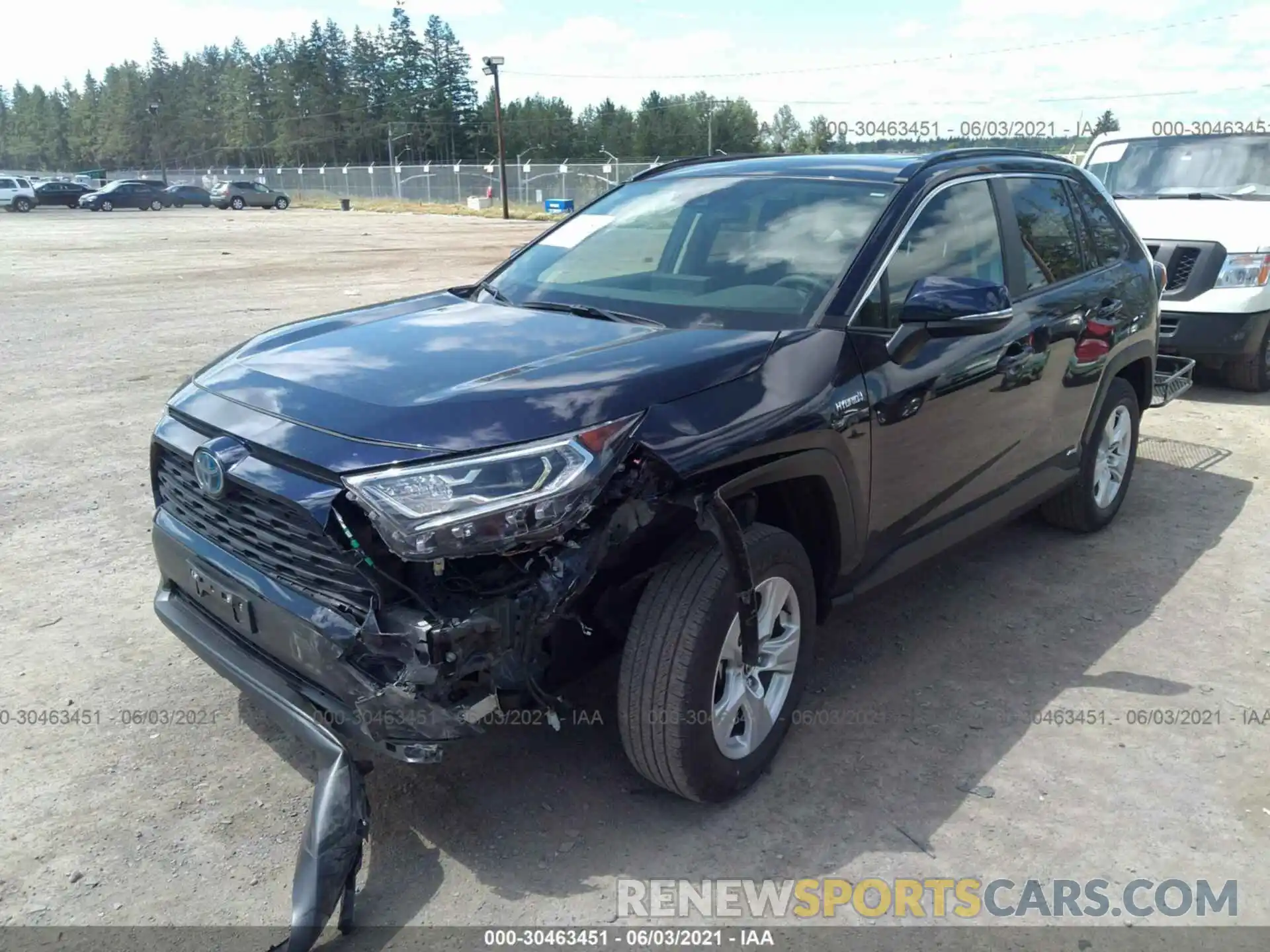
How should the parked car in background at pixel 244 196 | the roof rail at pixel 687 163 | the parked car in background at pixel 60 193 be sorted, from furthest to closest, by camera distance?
the parked car in background at pixel 244 196
the parked car in background at pixel 60 193
the roof rail at pixel 687 163

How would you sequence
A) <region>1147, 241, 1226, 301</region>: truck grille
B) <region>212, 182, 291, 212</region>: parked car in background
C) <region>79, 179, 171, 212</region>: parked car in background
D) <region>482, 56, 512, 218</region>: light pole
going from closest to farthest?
<region>1147, 241, 1226, 301</region>: truck grille, <region>482, 56, 512, 218</region>: light pole, <region>79, 179, 171, 212</region>: parked car in background, <region>212, 182, 291, 212</region>: parked car in background

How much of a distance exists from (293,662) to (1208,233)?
27.1 feet

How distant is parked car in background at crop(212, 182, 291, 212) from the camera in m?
53.2

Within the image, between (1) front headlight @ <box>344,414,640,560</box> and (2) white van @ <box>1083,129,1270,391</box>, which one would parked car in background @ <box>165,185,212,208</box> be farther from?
(1) front headlight @ <box>344,414,640,560</box>

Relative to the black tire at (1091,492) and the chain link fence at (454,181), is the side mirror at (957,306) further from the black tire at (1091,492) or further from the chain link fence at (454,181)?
the chain link fence at (454,181)

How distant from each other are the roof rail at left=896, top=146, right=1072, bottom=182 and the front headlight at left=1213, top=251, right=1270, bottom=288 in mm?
4001

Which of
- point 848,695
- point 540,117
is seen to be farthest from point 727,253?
point 540,117

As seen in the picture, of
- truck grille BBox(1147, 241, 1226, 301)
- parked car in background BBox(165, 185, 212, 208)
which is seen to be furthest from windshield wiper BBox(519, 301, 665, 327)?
parked car in background BBox(165, 185, 212, 208)

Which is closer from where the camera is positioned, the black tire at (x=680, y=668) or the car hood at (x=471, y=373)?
the car hood at (x=471, y=373)

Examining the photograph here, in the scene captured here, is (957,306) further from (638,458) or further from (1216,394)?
(1216,394)

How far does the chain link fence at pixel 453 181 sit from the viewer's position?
4494 cm

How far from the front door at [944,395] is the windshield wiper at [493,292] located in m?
1.41

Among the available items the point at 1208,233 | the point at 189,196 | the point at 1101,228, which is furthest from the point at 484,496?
the point at 189,196

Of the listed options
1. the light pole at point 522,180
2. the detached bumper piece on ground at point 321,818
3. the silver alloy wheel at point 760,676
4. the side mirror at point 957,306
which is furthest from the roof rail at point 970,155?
the light pole at point 522,180
